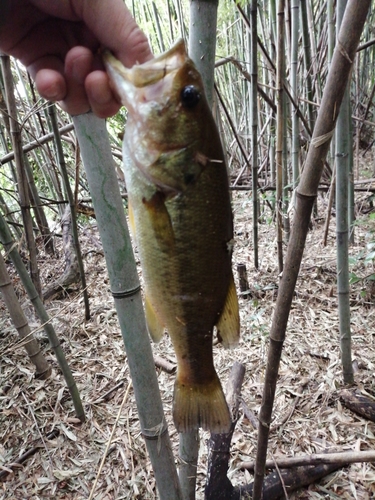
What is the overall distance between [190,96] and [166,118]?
5 cm

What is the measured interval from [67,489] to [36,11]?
1677 mm

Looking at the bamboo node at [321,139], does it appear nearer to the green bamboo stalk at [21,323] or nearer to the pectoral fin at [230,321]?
the pectoral fin at [230,321]

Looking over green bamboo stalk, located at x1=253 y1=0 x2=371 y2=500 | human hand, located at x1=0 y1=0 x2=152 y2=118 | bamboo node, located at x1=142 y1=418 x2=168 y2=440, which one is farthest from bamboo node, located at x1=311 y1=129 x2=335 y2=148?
bamboo node, located at x1=142 y1=418 x2=168 y2=440

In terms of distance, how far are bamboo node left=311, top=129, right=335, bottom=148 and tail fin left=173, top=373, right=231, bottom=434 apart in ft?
1.67

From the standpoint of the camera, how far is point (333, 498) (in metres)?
1.42

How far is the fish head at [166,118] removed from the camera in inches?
25.1

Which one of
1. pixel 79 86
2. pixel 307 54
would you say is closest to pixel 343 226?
pixel 79 86

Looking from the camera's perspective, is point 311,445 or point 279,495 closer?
point 279,495

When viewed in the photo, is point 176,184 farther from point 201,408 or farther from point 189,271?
point 201,408

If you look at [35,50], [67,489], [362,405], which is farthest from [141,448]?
[35,50]

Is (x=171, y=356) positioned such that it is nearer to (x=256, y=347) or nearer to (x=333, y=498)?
(x=256, y=347)

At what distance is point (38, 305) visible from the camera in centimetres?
168

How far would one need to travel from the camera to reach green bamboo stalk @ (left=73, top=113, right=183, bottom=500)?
0.82 metres

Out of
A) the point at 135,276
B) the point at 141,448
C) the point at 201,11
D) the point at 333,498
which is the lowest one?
the point at 333,498
